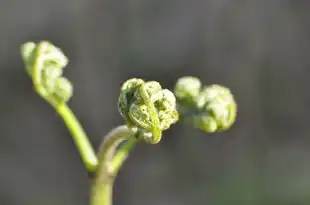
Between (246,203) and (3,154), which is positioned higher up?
(3,154)

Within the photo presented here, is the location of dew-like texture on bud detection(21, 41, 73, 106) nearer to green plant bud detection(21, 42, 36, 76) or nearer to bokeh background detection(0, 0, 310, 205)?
green plant bud detection(21, 42, 36, 76)

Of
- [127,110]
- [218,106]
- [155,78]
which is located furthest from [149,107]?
[155,78]

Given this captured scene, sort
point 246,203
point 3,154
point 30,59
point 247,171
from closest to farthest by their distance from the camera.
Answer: point 30,59 < point 246,203 < point 247,171 < point 3,154

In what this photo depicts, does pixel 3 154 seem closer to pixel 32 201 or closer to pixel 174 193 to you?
pixel 32 201

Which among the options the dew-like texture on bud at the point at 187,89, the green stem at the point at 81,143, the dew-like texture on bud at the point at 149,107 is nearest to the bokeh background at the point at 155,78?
the dew-like texture on bud at the point at 187,89

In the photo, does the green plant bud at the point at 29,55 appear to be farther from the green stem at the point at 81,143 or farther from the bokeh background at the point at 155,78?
the bokeh background at the point at 155,78

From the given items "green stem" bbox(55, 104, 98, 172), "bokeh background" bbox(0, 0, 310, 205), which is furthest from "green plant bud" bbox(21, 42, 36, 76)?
"bokeh background" bbox(0, 0, 310, 205)

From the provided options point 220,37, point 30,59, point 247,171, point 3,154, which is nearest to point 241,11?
point 220,37
